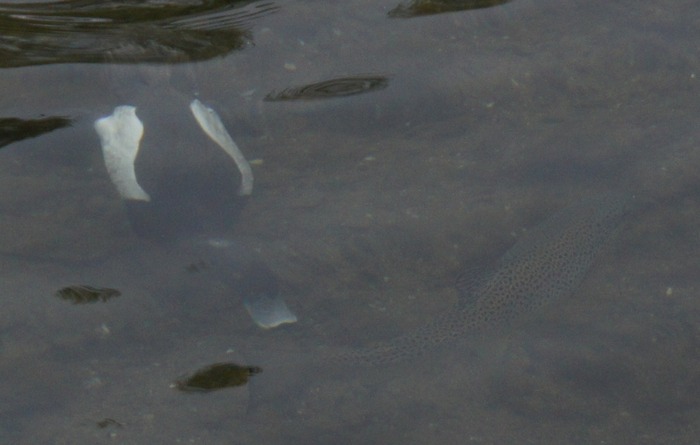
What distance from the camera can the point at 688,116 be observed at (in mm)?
5762

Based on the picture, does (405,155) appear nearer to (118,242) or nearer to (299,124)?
(299,124)

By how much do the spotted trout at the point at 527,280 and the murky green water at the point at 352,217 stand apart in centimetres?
8

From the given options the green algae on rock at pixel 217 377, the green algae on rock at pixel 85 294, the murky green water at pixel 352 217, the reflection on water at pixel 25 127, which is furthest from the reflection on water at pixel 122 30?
the green algae on rock at pixel 217 377

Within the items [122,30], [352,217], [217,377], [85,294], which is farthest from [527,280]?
[122,30]

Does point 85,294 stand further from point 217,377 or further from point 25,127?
point 25,127

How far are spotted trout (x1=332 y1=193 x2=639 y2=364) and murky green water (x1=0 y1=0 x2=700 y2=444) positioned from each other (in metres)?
0.08

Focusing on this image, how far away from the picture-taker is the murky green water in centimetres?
426

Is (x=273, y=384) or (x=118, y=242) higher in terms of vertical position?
(x=118, y=242)

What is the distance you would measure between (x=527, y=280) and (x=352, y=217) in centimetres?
114

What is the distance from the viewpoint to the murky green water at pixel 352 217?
4262mm

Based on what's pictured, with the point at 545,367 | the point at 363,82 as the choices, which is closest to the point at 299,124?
the point at 363,82

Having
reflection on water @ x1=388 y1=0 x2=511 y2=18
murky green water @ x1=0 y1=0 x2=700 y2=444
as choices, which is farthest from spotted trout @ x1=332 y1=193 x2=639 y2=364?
reflection on water @ x1=388 y1=0 x2=511 y2=18

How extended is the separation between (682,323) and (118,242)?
331 centimetres

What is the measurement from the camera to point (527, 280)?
4.99m
